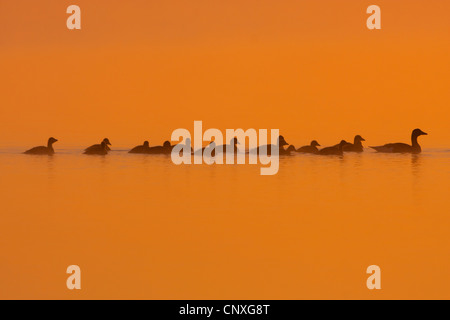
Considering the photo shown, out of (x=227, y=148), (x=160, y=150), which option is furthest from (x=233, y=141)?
(x=160, y=150)

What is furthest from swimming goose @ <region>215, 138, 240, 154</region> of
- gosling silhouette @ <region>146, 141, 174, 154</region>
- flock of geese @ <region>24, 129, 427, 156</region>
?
gosling silhouette @ <region>146, 141, 174, 154</region>

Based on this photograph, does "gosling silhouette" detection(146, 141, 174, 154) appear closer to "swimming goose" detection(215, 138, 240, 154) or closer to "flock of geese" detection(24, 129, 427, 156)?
"flock of geese" detection(24, 129, 427, 156)

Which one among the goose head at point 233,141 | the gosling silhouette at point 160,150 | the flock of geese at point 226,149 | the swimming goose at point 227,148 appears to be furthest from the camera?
the goose head at point 233,141

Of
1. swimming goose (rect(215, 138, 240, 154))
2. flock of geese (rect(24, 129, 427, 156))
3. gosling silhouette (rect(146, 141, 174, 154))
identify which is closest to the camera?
flock of geese (rect(24, 129, 427, 156))

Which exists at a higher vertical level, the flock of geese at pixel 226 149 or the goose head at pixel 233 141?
the goose head at pixel 233 141

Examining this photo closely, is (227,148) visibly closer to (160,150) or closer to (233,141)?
(233,141)

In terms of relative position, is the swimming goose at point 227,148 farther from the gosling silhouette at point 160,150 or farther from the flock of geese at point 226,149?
the gosling silhouette at point 160,150

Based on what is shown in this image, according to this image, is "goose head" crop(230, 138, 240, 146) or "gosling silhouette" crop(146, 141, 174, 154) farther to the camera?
"goose head" crop(230, 138, 240, 146)

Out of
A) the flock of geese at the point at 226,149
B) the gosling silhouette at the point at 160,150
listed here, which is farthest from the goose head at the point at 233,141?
the gosling silhouette at the point at 160,150

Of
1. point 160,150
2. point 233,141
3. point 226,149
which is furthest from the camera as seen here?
point 233,141

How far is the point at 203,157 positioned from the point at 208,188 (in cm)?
1391

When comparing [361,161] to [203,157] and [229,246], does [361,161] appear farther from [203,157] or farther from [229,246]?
[229,246]

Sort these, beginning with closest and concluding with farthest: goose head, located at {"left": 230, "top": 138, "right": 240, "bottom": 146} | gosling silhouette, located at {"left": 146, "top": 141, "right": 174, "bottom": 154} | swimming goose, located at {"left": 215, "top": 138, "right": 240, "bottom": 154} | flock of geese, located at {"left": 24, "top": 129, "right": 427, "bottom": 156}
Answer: flock of geese, located at {"left": 24, "top": 129, "right": 427, "bottom": 156}
gosling silhouette, located at {"left": 146, "top": 141, "right": 174, "bottom": 154}
swimming goose, located at {"left": 215, "top": 138, "right": 240, "bottom": 154}
goose head, located at {"left": 230, "top": 138, "right": 240, "bottom": 146}

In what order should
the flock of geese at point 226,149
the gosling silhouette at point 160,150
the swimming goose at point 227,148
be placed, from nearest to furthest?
the flock of geese at point 226,149
the gosling silhouette at point 160,150
the swimming goose at point 227,148
